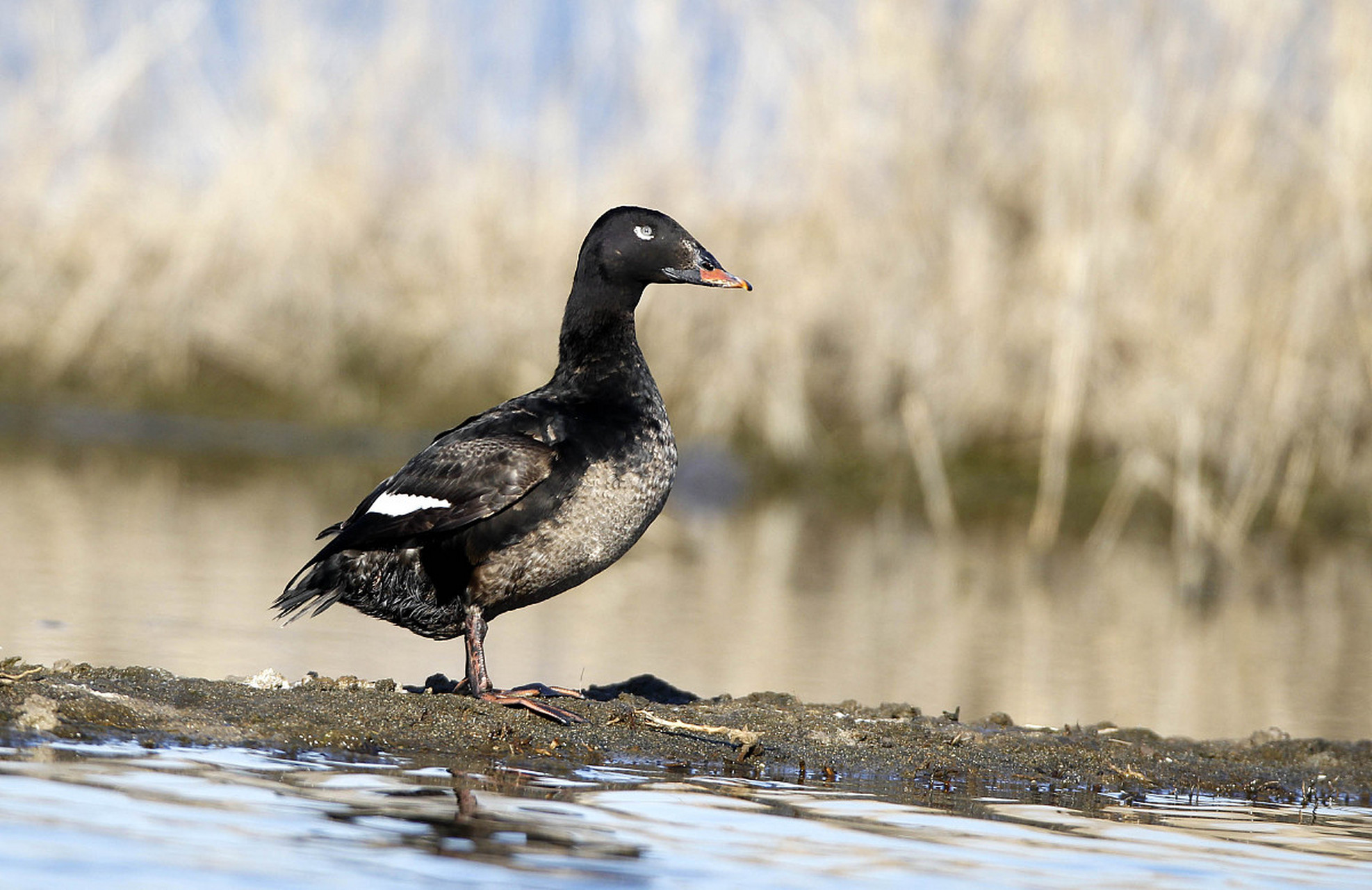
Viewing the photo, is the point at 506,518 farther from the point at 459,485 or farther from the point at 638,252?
the point at 638,252

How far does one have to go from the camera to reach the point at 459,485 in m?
5.39

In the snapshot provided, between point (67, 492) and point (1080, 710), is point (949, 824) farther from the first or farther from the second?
point (67, 492)

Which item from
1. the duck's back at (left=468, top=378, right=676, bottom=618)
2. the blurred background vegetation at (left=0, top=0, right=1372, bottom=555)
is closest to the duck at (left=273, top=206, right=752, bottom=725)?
the duck's back at (left=468, top=378, right=676, bottom=618)

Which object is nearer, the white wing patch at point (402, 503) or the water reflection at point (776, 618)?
the white wing patch at point (402, 503)

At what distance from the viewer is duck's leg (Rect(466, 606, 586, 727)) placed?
5.06 metres

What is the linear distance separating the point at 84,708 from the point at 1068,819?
2609 mm

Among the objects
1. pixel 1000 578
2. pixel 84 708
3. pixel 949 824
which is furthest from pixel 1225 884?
pixel 1000 578

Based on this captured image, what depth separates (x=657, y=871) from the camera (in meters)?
3.47

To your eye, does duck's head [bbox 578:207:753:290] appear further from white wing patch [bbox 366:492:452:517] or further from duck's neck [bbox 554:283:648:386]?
white wing patch [bbox 366:492:452:517]

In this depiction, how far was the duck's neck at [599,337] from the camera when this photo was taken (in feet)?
19.8

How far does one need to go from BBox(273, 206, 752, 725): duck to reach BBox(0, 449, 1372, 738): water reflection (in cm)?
86

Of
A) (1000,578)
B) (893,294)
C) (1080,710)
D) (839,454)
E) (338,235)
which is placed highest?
(338,235)

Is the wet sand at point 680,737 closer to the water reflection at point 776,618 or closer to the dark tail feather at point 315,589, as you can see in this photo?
the dark tail feather at point 315,589

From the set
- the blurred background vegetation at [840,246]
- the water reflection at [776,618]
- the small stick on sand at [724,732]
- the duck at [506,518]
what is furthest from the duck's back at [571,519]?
the blurred background vegetation at [840,246]
